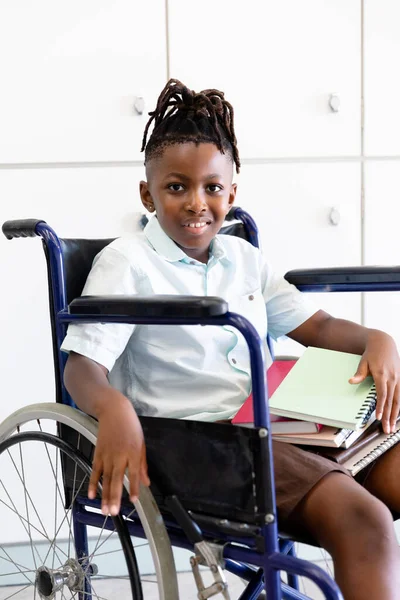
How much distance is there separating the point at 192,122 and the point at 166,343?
36 centimetres

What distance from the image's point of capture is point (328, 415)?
3.76ft

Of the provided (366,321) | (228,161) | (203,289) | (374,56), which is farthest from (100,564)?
(374,56)

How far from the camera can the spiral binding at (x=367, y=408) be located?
45.2 inches

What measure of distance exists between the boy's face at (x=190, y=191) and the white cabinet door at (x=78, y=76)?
688mm

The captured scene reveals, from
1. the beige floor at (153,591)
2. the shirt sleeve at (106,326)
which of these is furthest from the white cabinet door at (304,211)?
the shirt sleeve at (106,326)

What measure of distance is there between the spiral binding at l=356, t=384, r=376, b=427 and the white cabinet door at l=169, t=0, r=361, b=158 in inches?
39.8

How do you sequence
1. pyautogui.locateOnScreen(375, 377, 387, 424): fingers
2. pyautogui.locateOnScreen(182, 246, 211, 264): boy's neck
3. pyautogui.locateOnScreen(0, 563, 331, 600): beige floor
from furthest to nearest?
pyautogui.locateOnScreen(0, 563, 331, 600): beige floor → pyautogui.locateOnScreen(182, 246, 211, 264): boy's neck → pyautogui.locateOnScreen(375, 377, 387, 424): fingers

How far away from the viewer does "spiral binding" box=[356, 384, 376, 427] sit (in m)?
1.15

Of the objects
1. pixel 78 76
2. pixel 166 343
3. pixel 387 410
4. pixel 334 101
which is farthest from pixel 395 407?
pixel 78 76

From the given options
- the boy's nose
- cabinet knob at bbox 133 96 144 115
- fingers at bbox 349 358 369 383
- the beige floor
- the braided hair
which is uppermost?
cabinet knob at bbox 133 96 144 115

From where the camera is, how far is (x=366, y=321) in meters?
2.18

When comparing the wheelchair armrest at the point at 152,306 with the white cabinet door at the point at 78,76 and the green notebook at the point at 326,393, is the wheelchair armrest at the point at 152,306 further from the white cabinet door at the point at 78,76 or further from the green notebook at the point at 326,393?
the white cabinet door at the point at 78,76

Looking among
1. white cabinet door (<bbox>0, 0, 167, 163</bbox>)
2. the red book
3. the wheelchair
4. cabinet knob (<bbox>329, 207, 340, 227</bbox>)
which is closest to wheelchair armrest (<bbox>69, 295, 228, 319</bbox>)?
the wheelchair

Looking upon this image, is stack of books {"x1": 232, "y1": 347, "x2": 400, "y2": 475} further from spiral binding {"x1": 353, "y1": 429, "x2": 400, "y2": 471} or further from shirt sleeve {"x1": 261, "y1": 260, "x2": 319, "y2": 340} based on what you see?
shirt sleeve {"x1": 261, "y1": 260, "x2": 319, "y2": 340}
